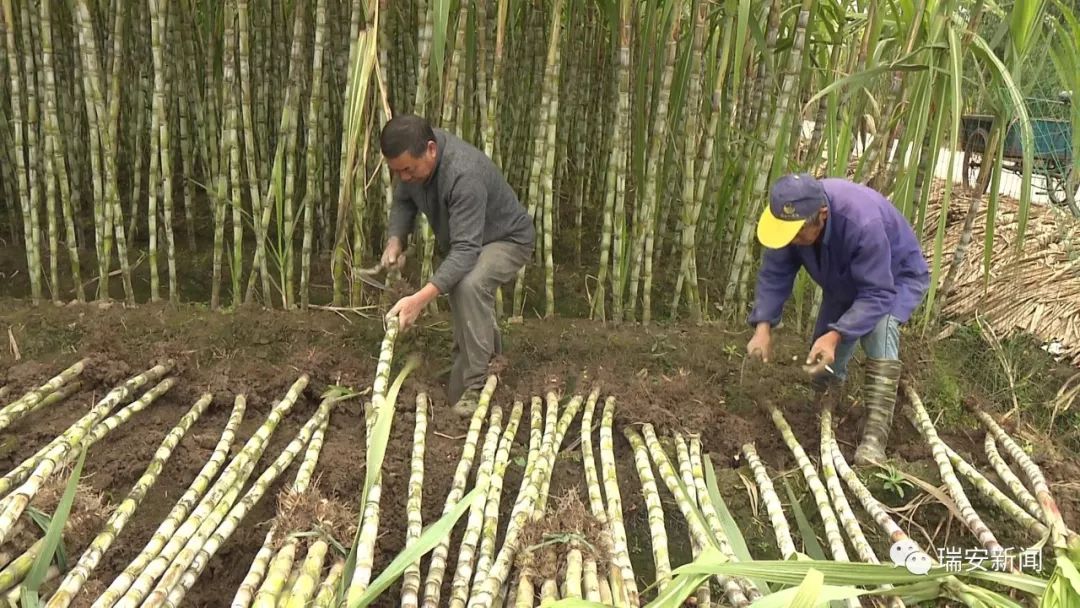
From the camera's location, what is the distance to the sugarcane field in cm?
161

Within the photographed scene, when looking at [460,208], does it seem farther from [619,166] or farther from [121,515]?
[121,515]

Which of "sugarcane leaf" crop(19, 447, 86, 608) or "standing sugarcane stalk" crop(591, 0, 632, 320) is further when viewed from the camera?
"standing sugarcane stalk" crop(591, 0, 632, 320)

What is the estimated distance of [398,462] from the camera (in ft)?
6.77

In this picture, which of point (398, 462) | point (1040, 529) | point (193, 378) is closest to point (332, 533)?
point (398, 462)

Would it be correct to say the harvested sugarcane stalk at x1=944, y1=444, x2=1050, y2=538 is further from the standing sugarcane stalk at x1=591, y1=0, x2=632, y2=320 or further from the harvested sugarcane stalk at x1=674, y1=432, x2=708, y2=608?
the standing sugarcane stalk at x1=591, y1=0, x2=632, y2=320

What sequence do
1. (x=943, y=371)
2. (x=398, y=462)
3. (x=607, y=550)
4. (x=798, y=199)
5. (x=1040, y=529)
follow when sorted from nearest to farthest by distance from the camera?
(x=607, y=550), (x=1040, y=529), (x=798, y=199), (x=398, y=462), (x=943, y=371)

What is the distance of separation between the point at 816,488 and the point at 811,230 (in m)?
0.70

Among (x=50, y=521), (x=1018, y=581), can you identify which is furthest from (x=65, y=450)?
(x=1018, y=581)

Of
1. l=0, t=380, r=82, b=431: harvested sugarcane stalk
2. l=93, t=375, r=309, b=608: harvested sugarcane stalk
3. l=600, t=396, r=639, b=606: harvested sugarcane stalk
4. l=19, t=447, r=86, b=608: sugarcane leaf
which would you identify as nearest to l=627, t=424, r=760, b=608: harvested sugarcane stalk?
l=600, t=396, r=639, b=606: harvested sugarcane stalk

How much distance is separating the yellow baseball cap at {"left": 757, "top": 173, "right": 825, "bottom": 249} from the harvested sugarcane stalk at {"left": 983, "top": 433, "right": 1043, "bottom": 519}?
2.87 feet

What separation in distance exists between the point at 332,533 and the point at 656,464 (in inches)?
36.5

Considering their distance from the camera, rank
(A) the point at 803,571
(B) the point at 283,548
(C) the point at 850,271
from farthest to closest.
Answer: (C) the point at 850,271 < (B) the point at 283,548 < (A) the point at 803,571

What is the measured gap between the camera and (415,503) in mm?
1779

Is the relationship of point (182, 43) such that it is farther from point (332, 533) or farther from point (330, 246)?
point (332, 533)
